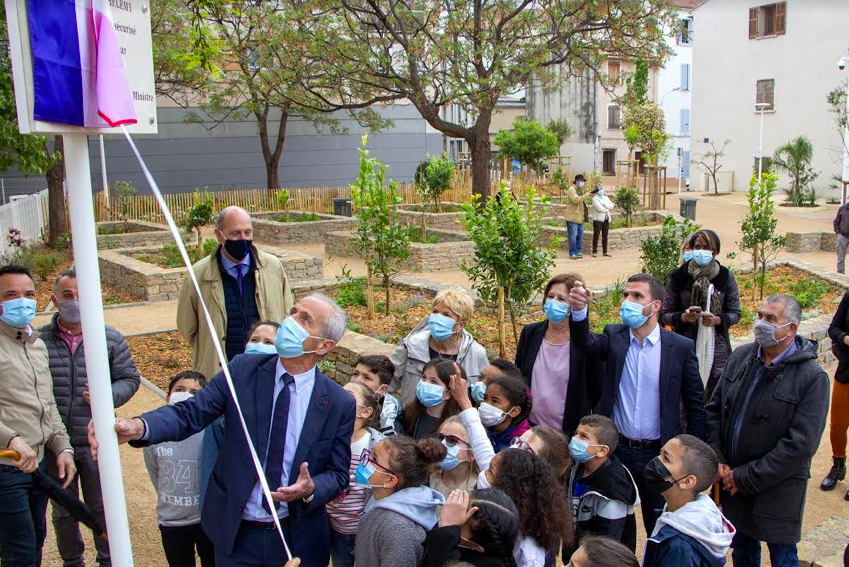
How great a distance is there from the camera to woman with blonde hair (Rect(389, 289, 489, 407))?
495 cm

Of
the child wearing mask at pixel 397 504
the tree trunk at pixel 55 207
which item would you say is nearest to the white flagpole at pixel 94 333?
the child wearing mask at pixel 397 504

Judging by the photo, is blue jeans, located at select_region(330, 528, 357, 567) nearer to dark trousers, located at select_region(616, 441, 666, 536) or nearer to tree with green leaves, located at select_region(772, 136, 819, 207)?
dark trousers, located at select_region(616, 441, 666, 536)

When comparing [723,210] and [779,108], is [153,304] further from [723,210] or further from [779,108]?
[779,108]

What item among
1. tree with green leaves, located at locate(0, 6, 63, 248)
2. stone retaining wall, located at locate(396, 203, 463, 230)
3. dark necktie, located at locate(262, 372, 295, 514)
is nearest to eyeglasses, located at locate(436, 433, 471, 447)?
dark necktie, located at locate(262, 372, 295, 514)

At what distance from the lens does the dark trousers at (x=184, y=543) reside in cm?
389

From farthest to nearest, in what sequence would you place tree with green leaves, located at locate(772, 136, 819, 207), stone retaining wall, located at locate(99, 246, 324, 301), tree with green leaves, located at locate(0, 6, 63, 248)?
tree with green leaves, located at locate(772, 136, 819, 207)
stone retaining wall, located at locate(99, 246, 324, 301)
tree with green leaves, located at locate(0, 6, 63, 248)

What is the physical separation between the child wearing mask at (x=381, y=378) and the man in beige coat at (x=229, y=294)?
878 mm

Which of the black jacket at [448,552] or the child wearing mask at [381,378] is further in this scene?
the child wearing mask at [381,378]

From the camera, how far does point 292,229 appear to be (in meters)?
20.4

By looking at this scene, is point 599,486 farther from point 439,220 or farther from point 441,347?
point 439,220

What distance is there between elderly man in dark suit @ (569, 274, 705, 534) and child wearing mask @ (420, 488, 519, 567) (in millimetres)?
1604

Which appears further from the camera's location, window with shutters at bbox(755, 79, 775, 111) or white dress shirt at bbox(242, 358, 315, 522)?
window with shutters at bbox(755, 79, 775, 111)

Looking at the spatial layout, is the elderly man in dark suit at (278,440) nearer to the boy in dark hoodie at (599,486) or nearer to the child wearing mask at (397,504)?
the child wearing mask at (397,504)

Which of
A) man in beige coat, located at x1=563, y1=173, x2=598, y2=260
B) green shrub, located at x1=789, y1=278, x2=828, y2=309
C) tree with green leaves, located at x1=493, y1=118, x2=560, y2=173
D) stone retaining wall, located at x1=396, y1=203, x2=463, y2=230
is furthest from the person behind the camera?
tree with green leaves, located at x1=493, y1=118, x2=560, y2=173
